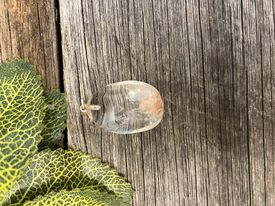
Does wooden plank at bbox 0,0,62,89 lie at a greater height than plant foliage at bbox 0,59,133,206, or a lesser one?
greater

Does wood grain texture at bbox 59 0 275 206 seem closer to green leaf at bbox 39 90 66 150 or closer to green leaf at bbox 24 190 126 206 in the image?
green leaf at bbox 39 90 66 150

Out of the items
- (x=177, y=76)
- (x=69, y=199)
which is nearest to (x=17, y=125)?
(x=69, y=199)

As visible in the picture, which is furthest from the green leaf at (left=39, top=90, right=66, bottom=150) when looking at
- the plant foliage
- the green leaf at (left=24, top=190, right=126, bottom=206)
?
the green leaf at (left=24, top=190, right=126, bottom=206)

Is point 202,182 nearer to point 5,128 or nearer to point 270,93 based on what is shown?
point 270,93

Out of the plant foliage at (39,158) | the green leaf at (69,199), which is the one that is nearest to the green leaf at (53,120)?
the plant foliage at (39,158)

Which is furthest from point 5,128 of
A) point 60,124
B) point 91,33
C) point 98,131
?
point 91,33

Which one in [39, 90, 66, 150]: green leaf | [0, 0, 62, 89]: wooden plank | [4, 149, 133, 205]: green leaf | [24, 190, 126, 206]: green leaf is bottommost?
[24, 190, 126, 206]: green leaf
